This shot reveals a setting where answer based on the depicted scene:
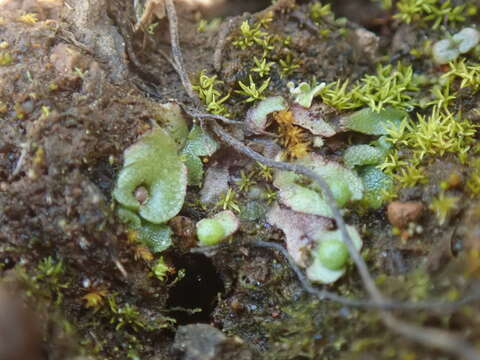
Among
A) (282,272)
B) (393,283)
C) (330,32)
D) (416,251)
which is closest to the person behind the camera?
(393,283)

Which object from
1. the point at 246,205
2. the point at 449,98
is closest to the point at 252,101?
the point at 246,205

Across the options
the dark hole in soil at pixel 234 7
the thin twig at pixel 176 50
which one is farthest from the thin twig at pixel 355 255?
the dark hole in soil at pixel 234 7

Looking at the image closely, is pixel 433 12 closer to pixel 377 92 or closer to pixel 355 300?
pixel 377 92

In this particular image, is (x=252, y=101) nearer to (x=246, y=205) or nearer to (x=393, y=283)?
(x=246, y=205)

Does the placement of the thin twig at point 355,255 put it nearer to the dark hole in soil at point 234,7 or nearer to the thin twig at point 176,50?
the thin twig at point 176,50

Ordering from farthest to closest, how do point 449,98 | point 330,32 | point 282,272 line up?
1. point 330,32
2. point 449,98
3. point 282,272

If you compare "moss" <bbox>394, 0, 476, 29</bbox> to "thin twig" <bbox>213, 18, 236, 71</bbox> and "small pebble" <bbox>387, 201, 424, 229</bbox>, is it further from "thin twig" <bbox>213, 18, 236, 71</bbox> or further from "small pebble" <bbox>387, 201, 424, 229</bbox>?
"small pebble" <bbox>387, 201, 424, 229</bbox>

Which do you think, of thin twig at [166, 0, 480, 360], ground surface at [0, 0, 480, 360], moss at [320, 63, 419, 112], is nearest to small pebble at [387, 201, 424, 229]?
ground surface at [0, 0, 480, 360]
